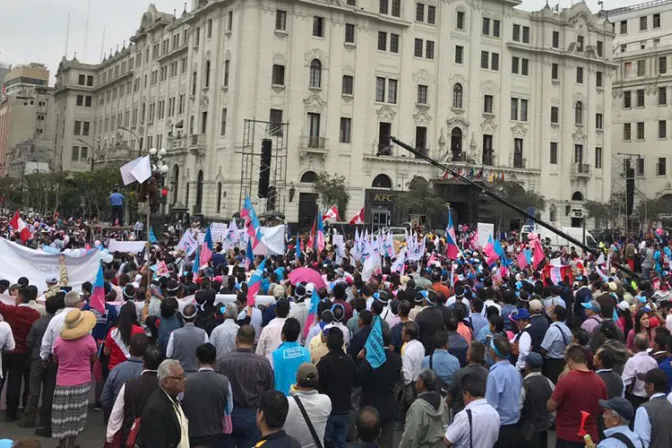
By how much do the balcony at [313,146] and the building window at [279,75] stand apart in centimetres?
439

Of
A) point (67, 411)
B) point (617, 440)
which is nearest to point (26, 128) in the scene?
point (67, 411)

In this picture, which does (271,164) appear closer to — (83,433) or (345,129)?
(345,129)

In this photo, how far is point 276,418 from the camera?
512 cm

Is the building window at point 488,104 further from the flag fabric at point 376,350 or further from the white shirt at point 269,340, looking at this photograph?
the flag fabric at point 376,350

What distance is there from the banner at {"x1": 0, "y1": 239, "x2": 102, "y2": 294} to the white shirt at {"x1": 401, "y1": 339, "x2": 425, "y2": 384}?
855 cm

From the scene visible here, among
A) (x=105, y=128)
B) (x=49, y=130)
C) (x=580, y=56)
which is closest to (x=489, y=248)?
(x=580, y=56)

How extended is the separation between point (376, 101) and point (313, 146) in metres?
7.38

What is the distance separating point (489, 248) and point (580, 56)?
47364mm

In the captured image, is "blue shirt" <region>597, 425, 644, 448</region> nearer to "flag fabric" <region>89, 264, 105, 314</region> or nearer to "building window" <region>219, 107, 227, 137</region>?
"flag fabric" <region>89, 264, 105, 314</region>

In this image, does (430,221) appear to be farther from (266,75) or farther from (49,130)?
(49,130)

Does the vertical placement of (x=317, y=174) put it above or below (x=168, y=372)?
above

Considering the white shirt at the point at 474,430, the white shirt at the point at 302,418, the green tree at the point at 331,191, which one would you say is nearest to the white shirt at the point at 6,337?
the white shirt at the point at 302,418

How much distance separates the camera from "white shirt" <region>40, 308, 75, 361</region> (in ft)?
27.5

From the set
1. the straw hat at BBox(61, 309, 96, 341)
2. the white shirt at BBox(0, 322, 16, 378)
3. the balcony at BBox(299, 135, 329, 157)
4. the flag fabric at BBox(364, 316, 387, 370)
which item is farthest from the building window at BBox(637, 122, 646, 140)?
the white shirt at BBox(0, 322, 16, 378)
